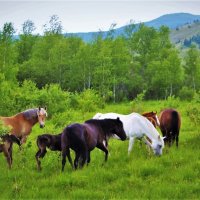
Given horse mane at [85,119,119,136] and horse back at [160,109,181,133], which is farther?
horse back at [160,109,181,133]

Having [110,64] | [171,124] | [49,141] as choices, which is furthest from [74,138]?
[110,64]

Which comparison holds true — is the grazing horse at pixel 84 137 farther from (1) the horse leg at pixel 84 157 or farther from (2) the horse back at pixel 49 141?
(2) the horse back at pixel 49 141

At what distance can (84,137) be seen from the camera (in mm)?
13570

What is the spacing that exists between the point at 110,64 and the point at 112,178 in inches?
2230

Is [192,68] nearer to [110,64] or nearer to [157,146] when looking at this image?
[110,64]

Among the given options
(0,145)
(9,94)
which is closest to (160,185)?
(0,145)

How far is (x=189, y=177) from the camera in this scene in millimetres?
12555

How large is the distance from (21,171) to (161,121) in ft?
23.6

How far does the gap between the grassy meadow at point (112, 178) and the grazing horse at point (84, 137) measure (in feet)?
1.94

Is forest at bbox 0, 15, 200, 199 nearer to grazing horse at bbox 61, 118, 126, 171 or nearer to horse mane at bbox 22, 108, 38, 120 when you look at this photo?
grazing horse at bbox 61, 118, 126, 171

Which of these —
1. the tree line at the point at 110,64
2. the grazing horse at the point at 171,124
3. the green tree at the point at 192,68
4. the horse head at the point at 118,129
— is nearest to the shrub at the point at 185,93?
the tree line at the point at 110,64

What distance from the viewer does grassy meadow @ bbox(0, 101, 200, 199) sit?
11500 mm

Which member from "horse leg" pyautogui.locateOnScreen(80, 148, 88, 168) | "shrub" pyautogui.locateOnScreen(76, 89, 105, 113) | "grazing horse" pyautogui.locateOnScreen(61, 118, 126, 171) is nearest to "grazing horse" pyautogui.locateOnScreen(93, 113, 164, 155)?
"grazing horse" pyautogui.locateOnScreen(61, 118, 126, 171)

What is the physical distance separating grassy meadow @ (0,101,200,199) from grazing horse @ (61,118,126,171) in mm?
590
